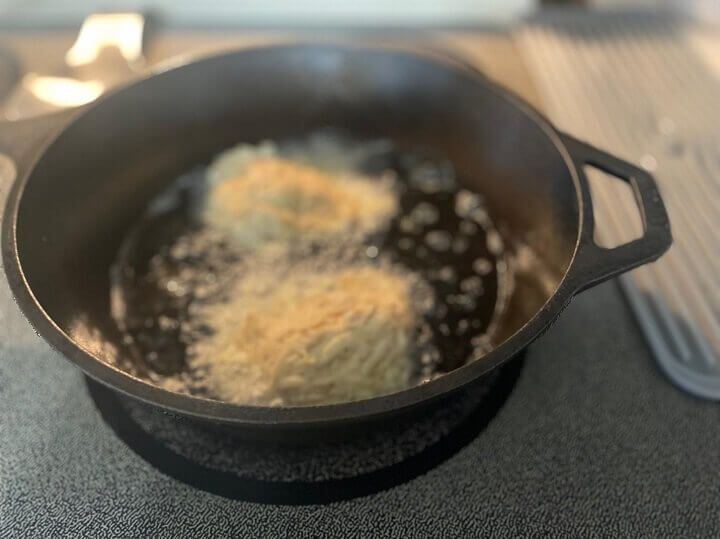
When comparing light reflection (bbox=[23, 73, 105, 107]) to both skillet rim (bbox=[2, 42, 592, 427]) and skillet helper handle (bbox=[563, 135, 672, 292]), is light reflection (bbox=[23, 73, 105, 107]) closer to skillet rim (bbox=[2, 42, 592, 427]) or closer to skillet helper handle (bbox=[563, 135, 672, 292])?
skillet rim (bbox=[2, 42, 592, 427])

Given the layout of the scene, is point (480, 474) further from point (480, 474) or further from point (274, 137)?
point (274, 137)

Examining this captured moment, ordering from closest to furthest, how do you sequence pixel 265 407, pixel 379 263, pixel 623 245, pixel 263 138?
pixel 265 407 < pixel 623 245 < pixel 379 263 < pixel 263 138

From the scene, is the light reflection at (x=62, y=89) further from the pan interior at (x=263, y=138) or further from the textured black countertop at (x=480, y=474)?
the textured black countertop at (x=480, y=474)

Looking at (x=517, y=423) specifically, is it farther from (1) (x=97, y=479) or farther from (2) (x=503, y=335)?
(1) (x=97, y=479)

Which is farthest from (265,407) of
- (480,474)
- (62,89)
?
(62,89)

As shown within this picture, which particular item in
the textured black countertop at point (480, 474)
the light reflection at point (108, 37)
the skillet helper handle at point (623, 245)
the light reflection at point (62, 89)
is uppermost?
the skillet helper handle at point (623, 245)

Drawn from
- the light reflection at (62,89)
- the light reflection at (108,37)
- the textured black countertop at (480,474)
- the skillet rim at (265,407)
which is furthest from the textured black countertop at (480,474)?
the light reflection at (108,37)
